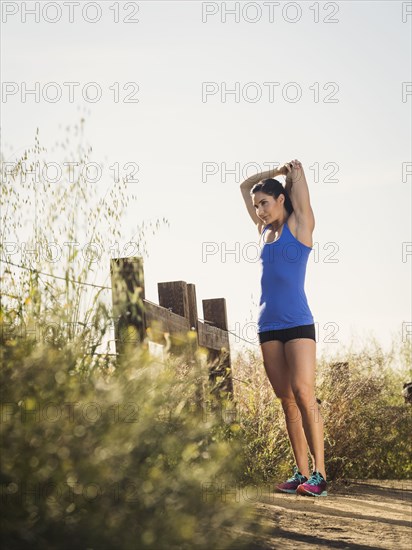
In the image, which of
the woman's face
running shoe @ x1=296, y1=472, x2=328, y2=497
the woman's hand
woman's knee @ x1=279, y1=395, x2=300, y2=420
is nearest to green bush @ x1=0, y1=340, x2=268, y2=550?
running shoe @ x1=296, y1=472, x2=328, y2=497

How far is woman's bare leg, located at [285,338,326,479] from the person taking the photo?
5.49 m

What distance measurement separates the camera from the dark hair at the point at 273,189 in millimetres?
5827

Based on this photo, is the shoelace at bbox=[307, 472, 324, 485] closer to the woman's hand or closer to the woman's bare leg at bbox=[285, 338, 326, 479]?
the woman's bare leg at bbox=[285, 338, 326, 479]

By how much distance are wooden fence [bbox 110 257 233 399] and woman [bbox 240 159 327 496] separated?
0.47 metres

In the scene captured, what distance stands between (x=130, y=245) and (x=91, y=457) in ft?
7.29

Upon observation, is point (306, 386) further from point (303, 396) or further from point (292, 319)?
→ point (292, 319)

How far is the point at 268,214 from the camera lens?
5797mm

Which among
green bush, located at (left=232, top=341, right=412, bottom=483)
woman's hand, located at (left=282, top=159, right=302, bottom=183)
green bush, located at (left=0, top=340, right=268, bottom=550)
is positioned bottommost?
green bush, located at (left=232, top=341, right=412, bottom=483)

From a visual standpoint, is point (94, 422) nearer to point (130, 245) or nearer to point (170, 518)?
point (170, 518)

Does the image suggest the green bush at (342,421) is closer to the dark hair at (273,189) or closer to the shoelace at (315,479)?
the shoelace at (315,479)

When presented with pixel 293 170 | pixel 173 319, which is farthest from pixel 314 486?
pixel 293 170

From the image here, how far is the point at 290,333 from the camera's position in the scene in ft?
18.2

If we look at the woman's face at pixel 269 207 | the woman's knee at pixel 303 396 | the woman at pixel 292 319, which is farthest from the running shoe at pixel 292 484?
A: the woman's face at pixel 269 207

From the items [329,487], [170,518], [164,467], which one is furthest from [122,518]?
[329,487]
